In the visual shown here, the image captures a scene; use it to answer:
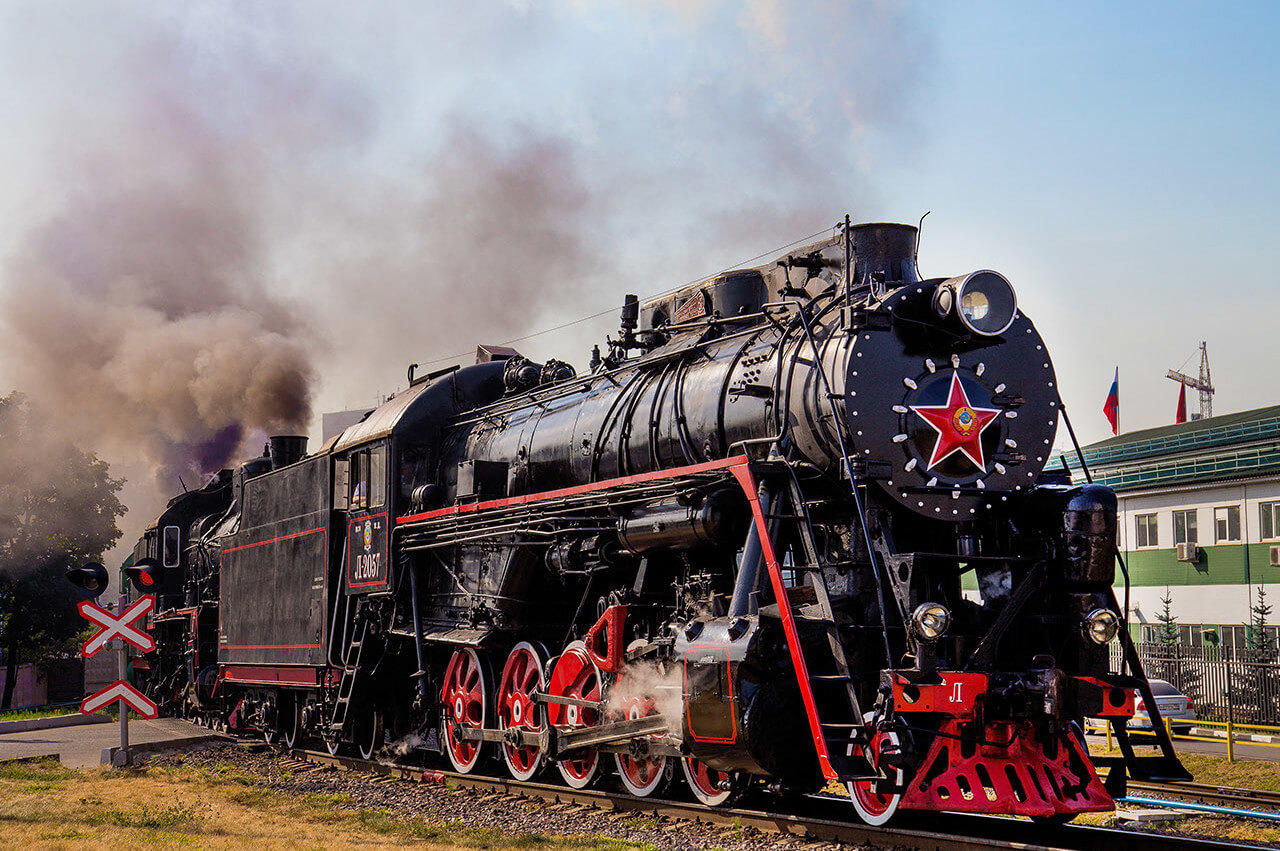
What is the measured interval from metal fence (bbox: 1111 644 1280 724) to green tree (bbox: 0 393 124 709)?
29472 mm

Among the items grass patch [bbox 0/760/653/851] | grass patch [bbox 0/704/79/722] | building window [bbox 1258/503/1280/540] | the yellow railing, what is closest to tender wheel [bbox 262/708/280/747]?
grass patch [bbox 0/760/653/851]

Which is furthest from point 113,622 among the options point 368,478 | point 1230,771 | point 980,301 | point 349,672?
point 1230,771

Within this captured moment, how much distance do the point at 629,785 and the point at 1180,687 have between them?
50.3 feet

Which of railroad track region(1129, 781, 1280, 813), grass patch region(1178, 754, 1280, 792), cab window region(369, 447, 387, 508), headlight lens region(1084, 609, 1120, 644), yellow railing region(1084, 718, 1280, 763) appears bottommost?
yellow railing region(1084, 718, 1280, 763)

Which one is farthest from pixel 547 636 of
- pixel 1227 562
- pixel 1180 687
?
pixel 1227 562

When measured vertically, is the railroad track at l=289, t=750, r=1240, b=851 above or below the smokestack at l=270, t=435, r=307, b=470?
below

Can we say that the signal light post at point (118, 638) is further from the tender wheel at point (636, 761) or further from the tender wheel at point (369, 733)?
the tender wheel at point (636, 761)

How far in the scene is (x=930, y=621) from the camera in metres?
7.55

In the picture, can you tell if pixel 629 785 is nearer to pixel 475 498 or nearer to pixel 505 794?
pixel 505 794

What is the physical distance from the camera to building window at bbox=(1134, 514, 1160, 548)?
99.2ft

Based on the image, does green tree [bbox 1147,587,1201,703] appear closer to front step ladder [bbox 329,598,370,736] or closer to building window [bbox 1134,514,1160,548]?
building window [bbox 1134,514,1160,548]

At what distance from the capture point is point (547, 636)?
463 inches

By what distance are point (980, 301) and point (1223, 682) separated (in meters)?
17.7

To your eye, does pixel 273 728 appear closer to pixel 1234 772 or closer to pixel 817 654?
pixel 817 654
